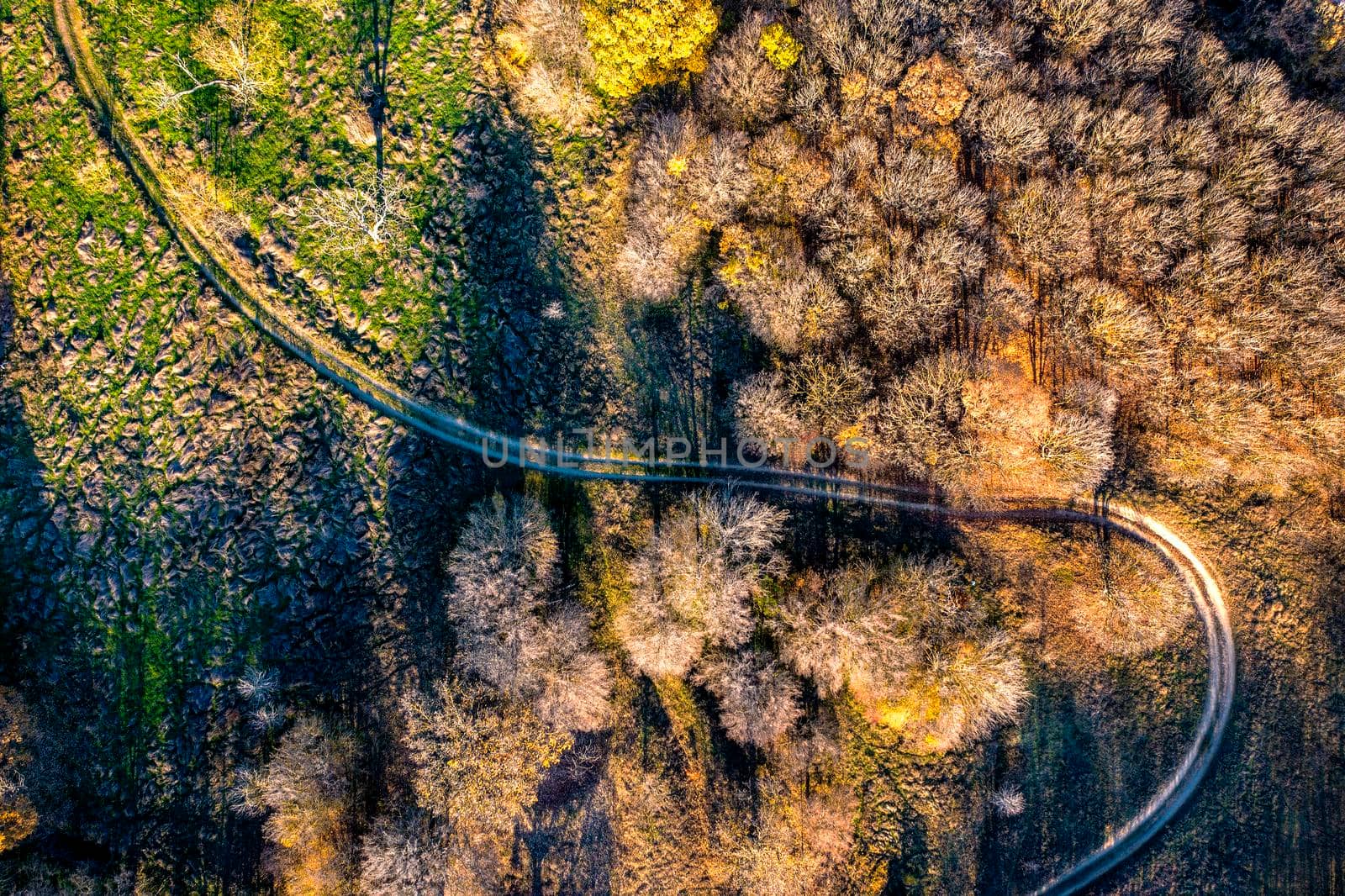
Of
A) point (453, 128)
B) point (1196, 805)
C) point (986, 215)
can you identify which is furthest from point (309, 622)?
point (1196, 805)

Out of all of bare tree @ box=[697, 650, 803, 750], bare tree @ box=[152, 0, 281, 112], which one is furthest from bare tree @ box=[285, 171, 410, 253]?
bare tree @ box=[697, 650, 803, 750]

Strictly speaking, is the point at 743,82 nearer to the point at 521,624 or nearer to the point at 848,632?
the point at 848,632

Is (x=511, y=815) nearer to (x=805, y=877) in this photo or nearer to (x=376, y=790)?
(x=376, y=790)

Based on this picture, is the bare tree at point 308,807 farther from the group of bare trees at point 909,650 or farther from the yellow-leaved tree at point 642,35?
the yellow-leaved tree at point 642,35

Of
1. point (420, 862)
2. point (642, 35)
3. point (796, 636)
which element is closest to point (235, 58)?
point (642, 35)

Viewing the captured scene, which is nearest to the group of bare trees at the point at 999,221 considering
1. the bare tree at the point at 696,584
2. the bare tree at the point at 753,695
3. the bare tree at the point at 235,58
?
the bare tree at the point at 696,584

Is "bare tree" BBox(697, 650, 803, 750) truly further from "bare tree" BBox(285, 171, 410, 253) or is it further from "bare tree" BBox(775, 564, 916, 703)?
"bare tree" BBox(285, 171, 410, 253)
